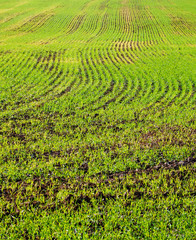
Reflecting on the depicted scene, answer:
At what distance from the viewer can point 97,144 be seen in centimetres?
1159

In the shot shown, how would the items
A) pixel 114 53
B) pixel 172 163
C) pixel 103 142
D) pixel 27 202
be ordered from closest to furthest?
pixel 27 202
pixel 172 163
pixel 103 142
pixel 114 53

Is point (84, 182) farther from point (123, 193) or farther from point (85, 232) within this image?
point (85, 232)

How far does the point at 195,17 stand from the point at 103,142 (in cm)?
5971

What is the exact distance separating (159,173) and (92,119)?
603 cm

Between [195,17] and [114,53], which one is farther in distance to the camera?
[195,17]

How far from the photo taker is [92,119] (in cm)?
1442

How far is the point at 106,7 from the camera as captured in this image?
68812 millimetres

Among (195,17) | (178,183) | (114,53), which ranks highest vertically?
(195,17)

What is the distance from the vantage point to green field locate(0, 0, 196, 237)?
719cm

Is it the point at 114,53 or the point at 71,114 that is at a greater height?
the point at 114,53

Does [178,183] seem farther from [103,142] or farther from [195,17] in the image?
[195,17]

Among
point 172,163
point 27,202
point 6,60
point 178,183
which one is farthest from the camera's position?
point 6,60

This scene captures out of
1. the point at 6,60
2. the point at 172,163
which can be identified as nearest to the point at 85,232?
the point at 172,163

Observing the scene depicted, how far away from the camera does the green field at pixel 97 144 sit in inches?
283
